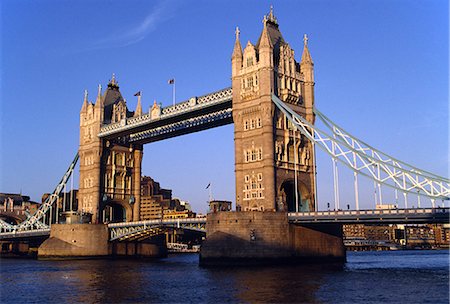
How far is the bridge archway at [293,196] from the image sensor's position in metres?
84.5

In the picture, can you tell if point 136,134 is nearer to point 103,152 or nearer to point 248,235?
point 103,152

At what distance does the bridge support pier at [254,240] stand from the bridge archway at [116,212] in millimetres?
44176

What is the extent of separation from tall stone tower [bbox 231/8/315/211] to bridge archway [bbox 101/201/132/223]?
133ft

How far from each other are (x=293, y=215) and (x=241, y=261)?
31.3ft

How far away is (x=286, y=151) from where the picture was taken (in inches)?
3312

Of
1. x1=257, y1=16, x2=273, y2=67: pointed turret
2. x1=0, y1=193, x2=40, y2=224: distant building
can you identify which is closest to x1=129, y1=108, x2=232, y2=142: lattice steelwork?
x1=257, y1=16, x2=273, y2=67: pointed turret

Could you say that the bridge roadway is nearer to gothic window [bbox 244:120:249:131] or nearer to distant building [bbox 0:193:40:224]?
gothic window [bbox 244:120:249:131]

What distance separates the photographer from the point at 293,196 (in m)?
87.4

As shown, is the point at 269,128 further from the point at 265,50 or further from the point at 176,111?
the point at 176,111

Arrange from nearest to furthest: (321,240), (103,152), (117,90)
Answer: (321,240), (103,152), (117,90)

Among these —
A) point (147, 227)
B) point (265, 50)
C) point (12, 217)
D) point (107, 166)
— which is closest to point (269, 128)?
point (265, 50)

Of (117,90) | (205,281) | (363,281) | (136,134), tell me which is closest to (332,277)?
(363,281)

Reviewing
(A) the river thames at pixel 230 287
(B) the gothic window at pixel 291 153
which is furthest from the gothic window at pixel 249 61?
(A) the river thames at pixel 230 287

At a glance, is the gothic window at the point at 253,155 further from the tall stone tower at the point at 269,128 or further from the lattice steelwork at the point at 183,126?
the lattice steelwork at the point at 183,126
